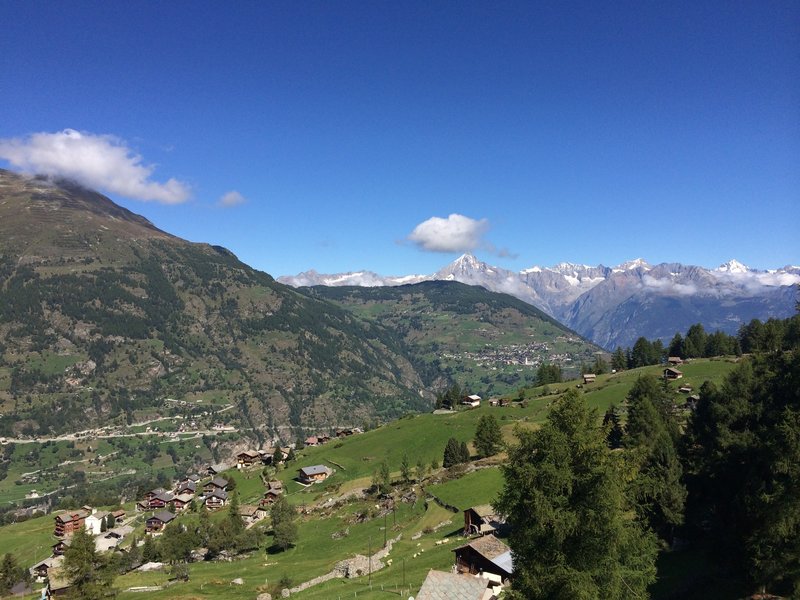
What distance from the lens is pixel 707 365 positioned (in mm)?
143000

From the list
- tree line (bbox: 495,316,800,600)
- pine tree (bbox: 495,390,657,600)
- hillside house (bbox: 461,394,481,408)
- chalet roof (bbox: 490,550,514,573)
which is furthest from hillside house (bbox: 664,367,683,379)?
pine tree (bbox: 495,390,657,600)

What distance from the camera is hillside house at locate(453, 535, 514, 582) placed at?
46.1 metres

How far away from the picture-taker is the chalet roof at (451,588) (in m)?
36.5

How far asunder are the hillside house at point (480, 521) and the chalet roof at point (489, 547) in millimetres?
13744

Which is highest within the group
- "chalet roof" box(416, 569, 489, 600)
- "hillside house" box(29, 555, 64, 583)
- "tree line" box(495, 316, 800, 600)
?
"tree line" box(495, 316, 800, 600)

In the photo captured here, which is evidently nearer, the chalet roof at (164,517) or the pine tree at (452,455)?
the pine tree at (452,455)

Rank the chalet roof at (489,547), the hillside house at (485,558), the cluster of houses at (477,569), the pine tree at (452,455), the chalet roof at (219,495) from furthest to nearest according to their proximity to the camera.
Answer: the chalet roof at (219,495), the pine tree at (452,455), the chalet roof at (489,547), the hillside house at (485,558), the cluster of houses at (477,569)

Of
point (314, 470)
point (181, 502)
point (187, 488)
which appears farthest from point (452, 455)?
point (187, 488)

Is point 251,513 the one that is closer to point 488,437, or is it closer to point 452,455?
point 452,455

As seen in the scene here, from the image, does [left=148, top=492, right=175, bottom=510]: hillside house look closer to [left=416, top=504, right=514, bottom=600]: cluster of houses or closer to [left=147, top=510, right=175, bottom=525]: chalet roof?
[left=147, top=510, right=175, bottom=525]: chalet roof

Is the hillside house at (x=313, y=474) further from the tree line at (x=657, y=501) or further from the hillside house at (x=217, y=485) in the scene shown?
the tree line at (x=657, y=501)

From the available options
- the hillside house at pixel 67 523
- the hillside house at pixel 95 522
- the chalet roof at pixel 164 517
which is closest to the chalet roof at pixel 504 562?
the chalet roof at pixel 164 517

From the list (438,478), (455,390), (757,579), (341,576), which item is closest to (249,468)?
(455,390)

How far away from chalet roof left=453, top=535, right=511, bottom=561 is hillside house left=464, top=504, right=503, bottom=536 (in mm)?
13744
